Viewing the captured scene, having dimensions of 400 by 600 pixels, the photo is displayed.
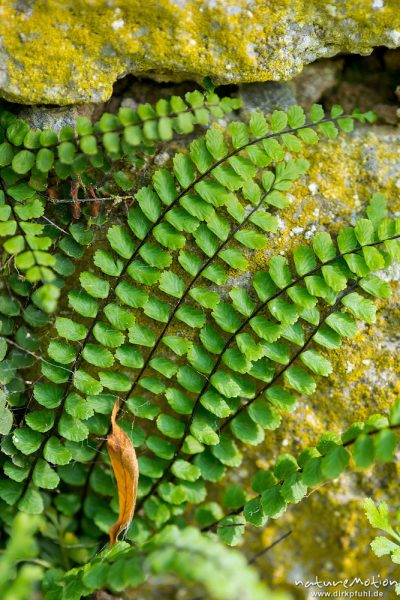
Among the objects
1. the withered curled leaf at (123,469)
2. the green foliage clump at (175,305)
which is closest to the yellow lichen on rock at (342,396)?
the green foliage clump at (175,305)

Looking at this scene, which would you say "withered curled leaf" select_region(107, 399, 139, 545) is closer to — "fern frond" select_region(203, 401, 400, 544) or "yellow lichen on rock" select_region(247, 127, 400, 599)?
"fern frond" select_region(203, 401, 400, 544)

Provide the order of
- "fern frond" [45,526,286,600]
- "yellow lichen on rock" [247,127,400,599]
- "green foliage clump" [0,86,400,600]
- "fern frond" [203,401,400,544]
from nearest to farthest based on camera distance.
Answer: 1. "fern frond" [45,526,286,600]
2. "fern frond" [203,401,400,544]
3. "green foliage clump" [0,86,400,600]
4. "yellow lichen on rock" [247,127,400,599]

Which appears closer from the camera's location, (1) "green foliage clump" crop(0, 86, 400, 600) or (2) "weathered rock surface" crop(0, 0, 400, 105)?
(2) "weathered rock surface" crop(0, 0, 400, 105)

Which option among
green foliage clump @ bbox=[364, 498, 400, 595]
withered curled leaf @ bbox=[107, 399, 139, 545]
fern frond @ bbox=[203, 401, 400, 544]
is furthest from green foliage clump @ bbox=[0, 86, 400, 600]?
green foliage clump @ bbox=[364, 498, 400, 595]

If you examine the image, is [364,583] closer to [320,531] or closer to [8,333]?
[320,531]

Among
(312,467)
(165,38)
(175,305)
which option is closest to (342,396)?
(312,467)

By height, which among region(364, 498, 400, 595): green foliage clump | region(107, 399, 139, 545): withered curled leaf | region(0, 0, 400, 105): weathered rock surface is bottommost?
region(107, 399, 139, 545): withered curled leaf
